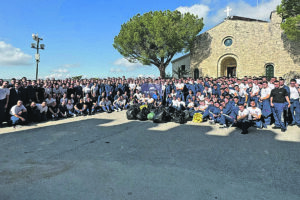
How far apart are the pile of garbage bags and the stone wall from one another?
18.0 metres

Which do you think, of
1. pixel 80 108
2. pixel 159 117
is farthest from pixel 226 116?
pixel 80 108

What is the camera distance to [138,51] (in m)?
28.6

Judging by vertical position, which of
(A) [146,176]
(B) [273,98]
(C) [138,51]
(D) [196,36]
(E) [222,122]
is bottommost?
(A) [146,176]

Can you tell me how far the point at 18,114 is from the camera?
339 inches

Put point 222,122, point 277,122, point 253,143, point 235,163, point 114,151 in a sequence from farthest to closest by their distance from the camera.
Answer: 1. point 222,122
2. point 277,122
3. point 253,143
4. point 114,151
5. point 235,163

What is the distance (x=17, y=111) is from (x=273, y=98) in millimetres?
10891

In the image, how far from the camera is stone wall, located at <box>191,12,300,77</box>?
2252 centimetres

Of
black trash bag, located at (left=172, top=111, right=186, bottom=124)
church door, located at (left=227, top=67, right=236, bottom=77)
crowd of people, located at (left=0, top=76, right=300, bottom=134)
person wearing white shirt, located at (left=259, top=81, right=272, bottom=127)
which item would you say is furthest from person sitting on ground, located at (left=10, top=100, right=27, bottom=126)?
church door, located at (left=227, top=67, right=236, bottom=77)

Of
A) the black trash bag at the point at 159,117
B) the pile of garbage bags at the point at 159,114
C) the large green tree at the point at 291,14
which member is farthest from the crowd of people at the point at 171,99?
the large green tree at the point at 291,14

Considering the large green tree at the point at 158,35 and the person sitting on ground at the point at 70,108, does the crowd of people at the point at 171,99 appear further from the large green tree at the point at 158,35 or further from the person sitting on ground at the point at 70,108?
the large green tree at the point at 158,35

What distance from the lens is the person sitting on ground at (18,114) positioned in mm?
8469

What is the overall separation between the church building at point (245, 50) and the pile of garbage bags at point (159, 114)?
18.0 metres

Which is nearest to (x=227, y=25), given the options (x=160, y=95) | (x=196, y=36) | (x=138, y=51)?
(x=196, y=36)

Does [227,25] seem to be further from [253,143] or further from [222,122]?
[253,143]
